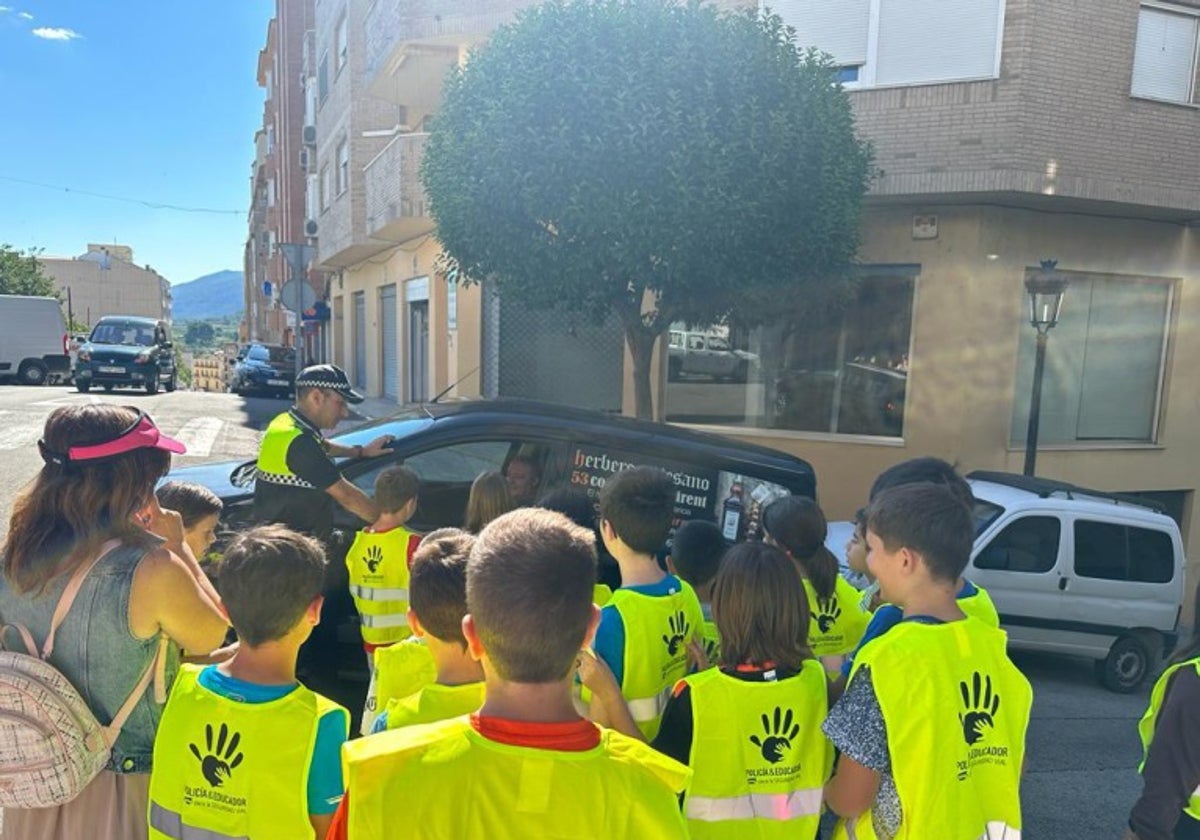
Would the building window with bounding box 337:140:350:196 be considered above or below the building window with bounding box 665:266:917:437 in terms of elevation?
above

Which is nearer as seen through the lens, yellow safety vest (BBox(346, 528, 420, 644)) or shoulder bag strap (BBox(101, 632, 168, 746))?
shoulder bag strap (BBox(101, 632, 168, 746))

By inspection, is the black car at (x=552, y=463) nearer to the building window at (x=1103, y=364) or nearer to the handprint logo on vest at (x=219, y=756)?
the handprint logo on vest at (x=219, y=756)

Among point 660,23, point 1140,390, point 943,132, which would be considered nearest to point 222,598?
point 660,23

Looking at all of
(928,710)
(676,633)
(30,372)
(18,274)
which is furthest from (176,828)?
(18,274)

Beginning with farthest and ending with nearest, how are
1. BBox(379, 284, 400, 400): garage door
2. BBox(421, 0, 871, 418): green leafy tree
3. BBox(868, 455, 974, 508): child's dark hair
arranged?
BBox(379, 284, 400, 400): garage door → BBox(421, 0, 871, 418): green leafy tree → BBox(868, 455, 974, 508): child's dark hair

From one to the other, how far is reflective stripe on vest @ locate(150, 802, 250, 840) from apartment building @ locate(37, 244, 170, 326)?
104 metres

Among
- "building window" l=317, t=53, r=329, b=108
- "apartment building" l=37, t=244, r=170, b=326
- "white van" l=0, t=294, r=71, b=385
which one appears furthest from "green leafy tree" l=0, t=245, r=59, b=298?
"apartment building" l=37, t=244, r=170, b=326

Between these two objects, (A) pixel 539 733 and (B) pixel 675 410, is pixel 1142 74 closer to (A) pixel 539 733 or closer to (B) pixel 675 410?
(B) pixel 675 410

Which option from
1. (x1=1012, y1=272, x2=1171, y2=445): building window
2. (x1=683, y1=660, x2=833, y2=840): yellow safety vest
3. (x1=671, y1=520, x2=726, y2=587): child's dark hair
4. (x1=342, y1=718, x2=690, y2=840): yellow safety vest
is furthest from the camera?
(x1=1012, y1=272, x2=1171, y2=445): building window

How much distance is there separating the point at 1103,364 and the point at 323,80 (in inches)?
818

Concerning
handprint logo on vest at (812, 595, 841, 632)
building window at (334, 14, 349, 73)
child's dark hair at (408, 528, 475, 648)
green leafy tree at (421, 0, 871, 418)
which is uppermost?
building window at (334, 14, 349, 73)

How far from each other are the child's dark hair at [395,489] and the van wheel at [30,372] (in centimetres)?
2549

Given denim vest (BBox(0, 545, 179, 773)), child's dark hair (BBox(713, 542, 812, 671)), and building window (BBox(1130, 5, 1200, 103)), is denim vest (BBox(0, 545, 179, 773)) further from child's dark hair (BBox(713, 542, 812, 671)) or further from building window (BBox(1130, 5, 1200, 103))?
building window (BBox(1130, 5, 1200, 103))

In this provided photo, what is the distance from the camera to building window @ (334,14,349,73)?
61.4 feet
